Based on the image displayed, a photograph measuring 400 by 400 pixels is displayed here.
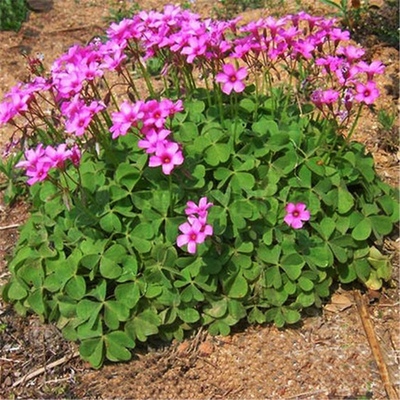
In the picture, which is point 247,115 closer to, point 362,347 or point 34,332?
point 362,347

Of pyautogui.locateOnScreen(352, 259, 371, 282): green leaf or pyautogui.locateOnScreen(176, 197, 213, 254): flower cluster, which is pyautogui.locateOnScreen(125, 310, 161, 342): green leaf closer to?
pyautogui.locateOnScreen(176, 197, 213, 254): flower cluster

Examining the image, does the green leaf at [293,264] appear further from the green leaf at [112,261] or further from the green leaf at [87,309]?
the green leaf at [87,309]

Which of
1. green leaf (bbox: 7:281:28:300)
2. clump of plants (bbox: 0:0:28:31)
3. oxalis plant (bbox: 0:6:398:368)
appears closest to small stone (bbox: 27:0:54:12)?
clump of plants (bbox: 0:0:28:31)

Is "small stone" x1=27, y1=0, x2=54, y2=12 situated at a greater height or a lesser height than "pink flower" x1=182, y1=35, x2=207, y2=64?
lesser

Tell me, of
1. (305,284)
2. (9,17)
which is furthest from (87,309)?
(9,17)

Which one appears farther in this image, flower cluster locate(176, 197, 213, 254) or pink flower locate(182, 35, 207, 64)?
pink flower locate(182, 35, 207, 64)

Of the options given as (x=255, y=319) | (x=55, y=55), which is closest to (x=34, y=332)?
(x=255, y=319)

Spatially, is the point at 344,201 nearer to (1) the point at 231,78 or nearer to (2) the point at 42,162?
(1) the point at 231,78
